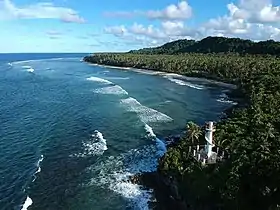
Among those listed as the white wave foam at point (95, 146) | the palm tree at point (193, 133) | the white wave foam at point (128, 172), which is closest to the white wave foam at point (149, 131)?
the white wave foam at point (128, 172)

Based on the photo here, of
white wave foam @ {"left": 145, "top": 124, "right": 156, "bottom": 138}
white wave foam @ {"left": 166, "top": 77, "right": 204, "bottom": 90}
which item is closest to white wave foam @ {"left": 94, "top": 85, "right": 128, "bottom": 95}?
white wave foam @ {"left": 166, "top": 77, "right": 204, "bottom": 90}

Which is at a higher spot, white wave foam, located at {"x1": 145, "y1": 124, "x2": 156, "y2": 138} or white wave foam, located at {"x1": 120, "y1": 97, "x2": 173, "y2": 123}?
white wave foam, located at {"x1": 145, "y1": 124, "x2": 156, "y2": 138}

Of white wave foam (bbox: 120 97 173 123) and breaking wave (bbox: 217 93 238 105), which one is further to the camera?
breaking wave (bbox: 217 93 238 105)

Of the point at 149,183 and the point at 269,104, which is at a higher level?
the point at 269,104

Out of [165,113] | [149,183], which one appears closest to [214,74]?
[165,113]

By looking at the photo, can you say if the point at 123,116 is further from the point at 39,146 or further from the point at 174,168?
the point at 174,168

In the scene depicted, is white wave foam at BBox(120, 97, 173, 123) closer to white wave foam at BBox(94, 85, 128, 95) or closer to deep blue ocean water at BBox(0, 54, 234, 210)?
deep blue ocean water at BBox(0, 54, 234, 210)
